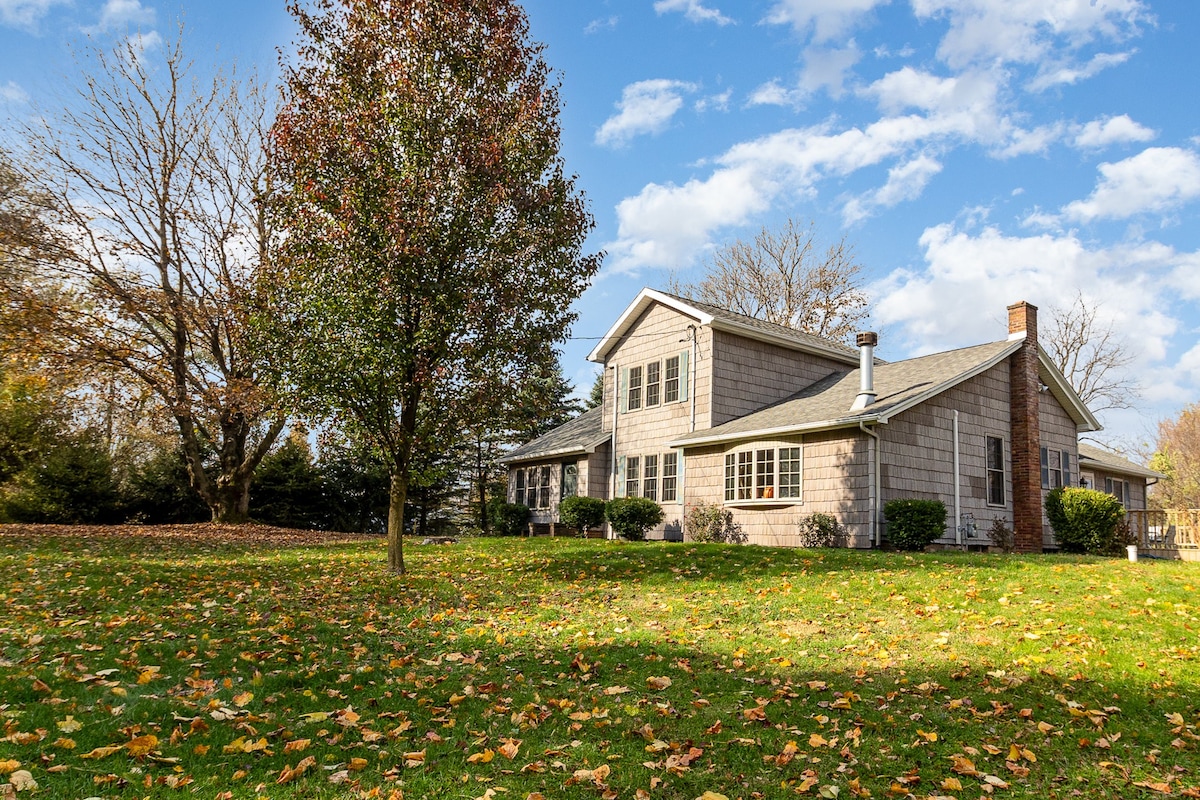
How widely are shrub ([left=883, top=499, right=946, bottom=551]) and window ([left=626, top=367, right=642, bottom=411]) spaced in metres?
8.92

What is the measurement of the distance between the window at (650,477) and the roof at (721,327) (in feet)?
13.2

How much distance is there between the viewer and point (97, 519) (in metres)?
25.9

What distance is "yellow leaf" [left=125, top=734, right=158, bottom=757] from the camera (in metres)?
4.70

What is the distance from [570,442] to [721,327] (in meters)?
7.20

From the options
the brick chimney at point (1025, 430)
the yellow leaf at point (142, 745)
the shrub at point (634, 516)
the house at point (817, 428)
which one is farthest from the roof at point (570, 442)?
the yellow leaf at point (142, 745)

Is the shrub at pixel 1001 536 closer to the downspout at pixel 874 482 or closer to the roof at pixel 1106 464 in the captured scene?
the downspout at pixel 874 482

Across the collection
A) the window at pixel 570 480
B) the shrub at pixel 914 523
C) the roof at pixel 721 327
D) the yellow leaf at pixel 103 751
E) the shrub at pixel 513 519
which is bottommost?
the yellow leaf at pixel 103 751

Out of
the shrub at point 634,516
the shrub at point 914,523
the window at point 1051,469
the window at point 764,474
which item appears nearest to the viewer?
the shrub at point 914,523

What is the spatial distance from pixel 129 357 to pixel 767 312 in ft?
87.4

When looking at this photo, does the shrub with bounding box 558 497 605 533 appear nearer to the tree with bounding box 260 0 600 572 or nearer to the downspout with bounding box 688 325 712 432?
the downspout with bounding box 688 325 712 432

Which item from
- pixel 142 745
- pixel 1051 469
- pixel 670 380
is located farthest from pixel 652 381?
pixel 142 745

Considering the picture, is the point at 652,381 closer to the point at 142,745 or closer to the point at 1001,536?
the point at 1001,536

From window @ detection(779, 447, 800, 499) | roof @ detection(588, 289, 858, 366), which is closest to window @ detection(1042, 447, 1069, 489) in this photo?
roof @ detection(588, 289, 858, 366)

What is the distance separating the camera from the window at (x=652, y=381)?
74.2 feet
